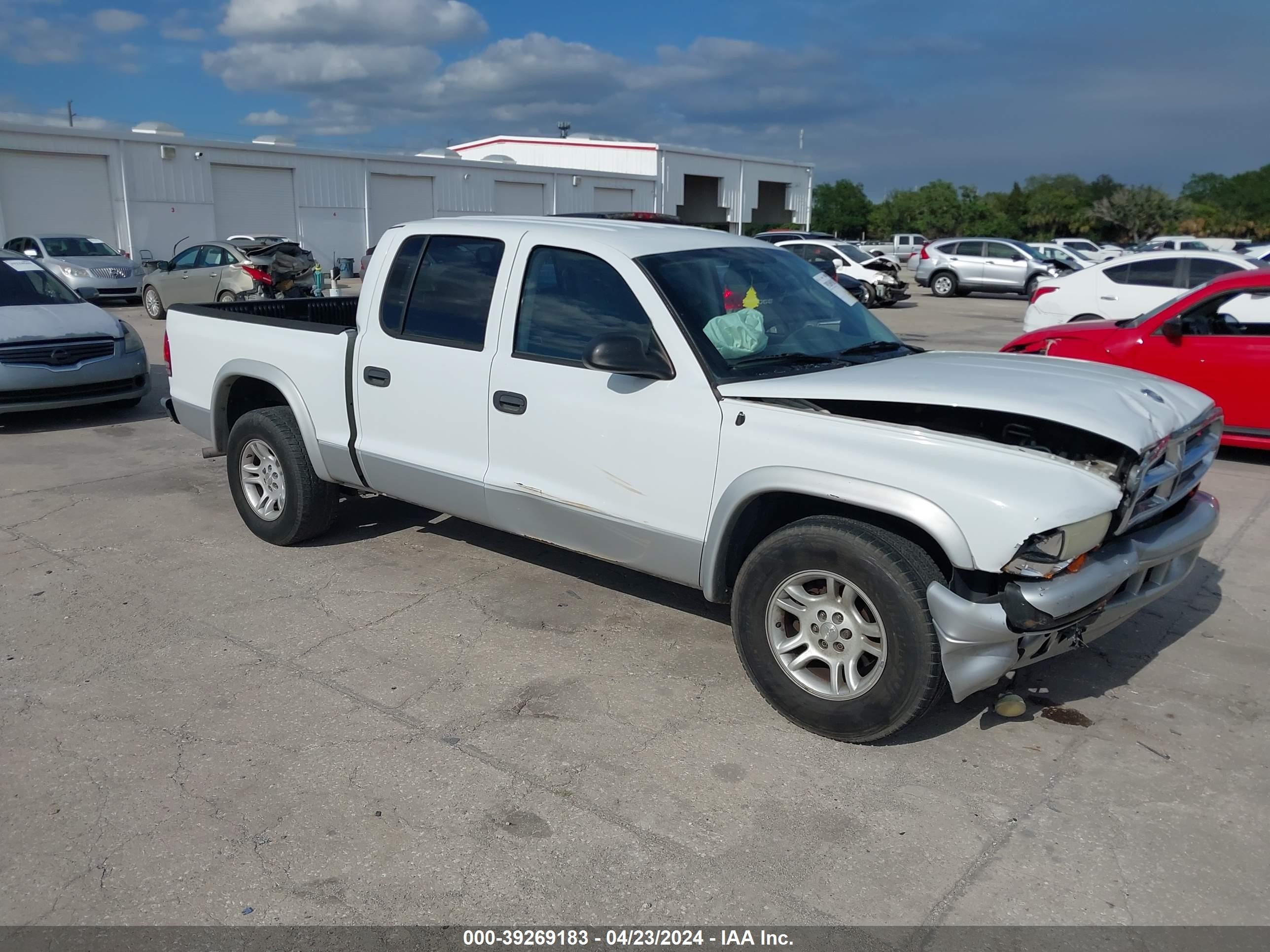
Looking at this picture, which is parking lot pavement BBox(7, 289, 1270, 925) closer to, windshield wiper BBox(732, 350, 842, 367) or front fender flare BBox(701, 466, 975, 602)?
front fender flare BBox(701, 466, 975, 602)

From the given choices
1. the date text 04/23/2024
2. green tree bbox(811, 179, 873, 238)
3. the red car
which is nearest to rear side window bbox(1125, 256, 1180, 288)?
the red car

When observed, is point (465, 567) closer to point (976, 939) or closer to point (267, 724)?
point (267, 724)

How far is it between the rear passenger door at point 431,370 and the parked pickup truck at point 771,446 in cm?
1

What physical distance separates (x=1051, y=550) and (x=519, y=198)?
38.2 metres

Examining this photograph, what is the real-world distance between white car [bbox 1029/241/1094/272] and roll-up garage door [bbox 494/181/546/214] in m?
18.3

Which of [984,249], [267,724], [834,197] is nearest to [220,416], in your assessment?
[267,724]

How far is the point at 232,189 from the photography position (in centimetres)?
3086

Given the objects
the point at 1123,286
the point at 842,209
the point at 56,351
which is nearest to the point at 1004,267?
the point at 1123,286

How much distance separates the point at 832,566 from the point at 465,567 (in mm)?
2700

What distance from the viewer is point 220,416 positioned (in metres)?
6.24

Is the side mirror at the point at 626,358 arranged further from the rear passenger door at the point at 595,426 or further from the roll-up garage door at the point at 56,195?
the roll-up garage door at the point at 56,195

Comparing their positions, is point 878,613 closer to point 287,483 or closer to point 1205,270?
point 287,483

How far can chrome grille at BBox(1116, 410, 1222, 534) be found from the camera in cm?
359

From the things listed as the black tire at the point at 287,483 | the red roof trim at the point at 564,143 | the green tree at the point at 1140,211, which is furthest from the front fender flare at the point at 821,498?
the green tree at the point at 1140,211
